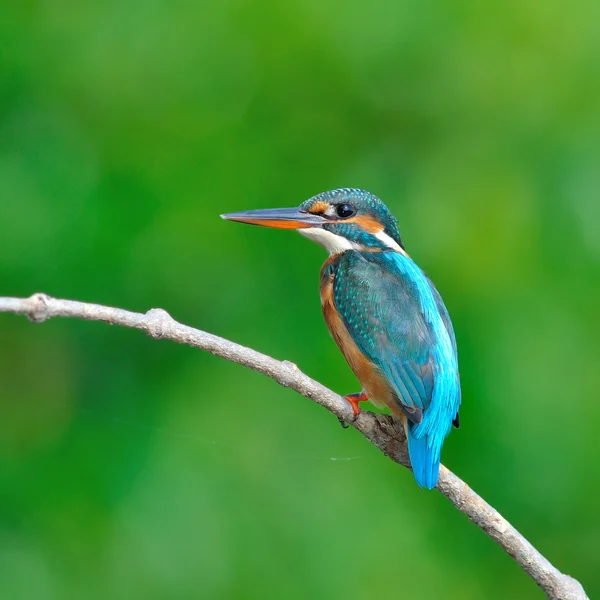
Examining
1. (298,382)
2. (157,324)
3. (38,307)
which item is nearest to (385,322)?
(298,382)

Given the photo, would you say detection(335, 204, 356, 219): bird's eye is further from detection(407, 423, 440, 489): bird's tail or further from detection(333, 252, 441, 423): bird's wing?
detection(407, 423, 440, 489): bird's tail

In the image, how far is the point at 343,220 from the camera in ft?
7.36

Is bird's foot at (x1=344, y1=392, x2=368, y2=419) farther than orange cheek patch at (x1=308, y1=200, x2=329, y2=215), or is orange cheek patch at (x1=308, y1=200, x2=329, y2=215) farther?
orange cheek patch at (x1=308, y1=200, x2=329, y2=215)

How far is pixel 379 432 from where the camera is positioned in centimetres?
195

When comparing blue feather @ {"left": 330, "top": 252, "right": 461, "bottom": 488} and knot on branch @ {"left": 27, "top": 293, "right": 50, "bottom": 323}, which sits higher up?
knot on branch @ {"left": 27, "top": 293, "right": 50, "bottom": 323}

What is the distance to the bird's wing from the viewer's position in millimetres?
1946

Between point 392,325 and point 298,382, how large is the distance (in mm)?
493

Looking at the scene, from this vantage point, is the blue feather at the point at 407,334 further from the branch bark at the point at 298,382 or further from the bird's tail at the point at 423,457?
the branch bark at the point at 298,382

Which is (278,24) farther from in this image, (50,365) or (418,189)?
(50,365)

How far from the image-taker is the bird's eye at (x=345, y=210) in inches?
88.4

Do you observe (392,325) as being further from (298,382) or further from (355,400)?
(298,382)

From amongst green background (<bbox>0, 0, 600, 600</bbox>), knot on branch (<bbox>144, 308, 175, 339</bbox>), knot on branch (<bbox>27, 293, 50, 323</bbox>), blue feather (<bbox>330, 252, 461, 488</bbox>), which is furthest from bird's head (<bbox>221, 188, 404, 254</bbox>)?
knot on branch (<bbox>27, 293, 50, 323</bbox>)

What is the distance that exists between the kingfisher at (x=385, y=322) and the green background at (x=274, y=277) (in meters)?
0.65

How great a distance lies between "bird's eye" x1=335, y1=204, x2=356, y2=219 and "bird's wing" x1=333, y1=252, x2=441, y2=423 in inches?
7.5
